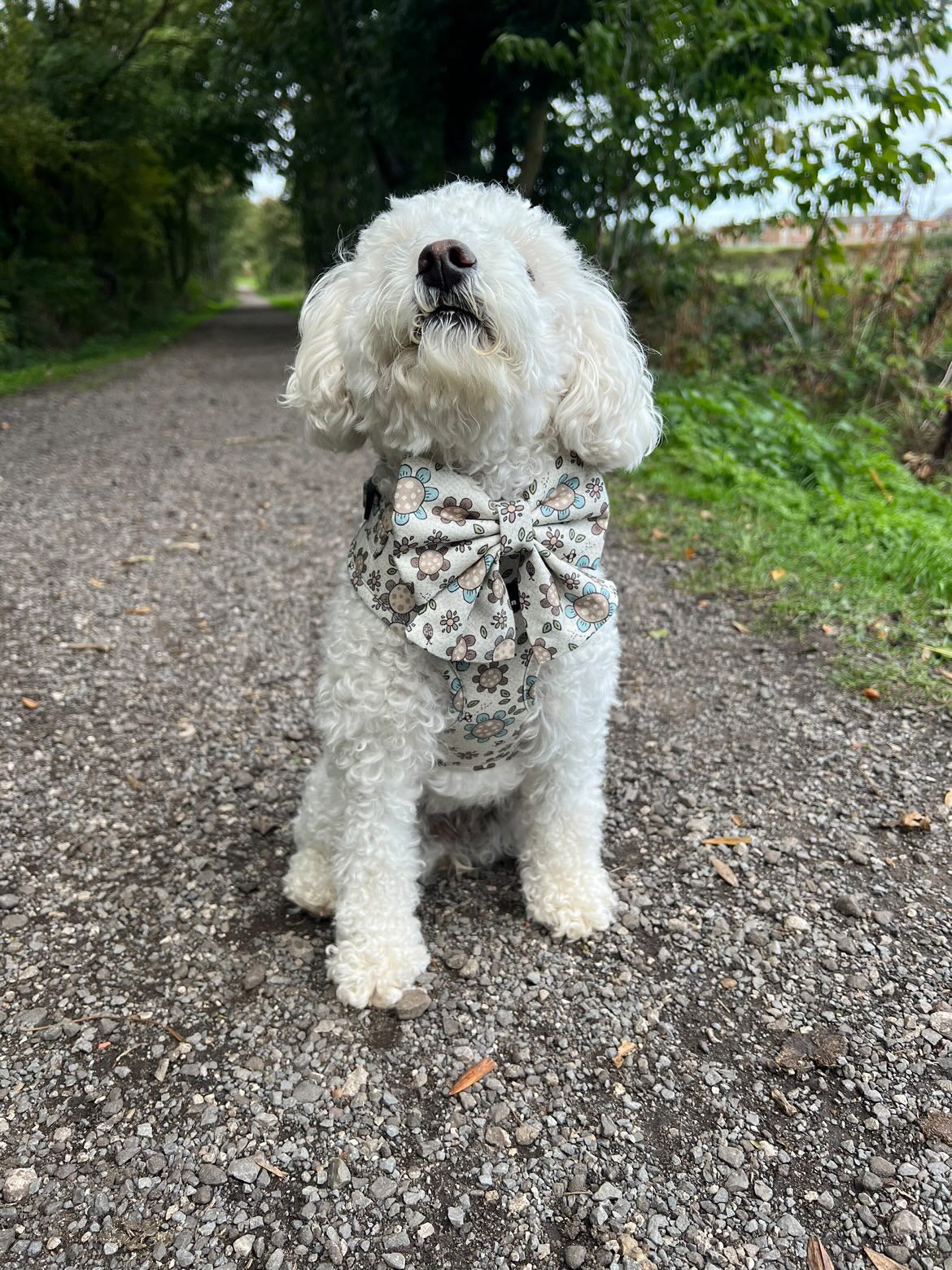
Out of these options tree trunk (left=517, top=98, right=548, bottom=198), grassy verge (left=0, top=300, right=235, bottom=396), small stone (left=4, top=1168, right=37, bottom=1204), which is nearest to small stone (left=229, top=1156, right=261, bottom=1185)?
small stone (left=4, top=1168, right=37, bottom=1204)

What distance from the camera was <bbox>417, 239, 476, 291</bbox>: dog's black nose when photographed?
195 cm

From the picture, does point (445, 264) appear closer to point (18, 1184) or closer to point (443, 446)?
point (443, 446)

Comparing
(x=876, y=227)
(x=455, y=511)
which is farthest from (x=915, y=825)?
(x=876, y=227)

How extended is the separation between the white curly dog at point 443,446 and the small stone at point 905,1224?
108 cm

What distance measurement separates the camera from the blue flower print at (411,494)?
2150 millimetres

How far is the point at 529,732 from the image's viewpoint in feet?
8.30

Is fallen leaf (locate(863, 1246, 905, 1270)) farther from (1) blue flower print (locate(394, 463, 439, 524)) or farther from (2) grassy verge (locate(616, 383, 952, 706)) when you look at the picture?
(2) grassy verge (locate(616, 383, 952, 706))

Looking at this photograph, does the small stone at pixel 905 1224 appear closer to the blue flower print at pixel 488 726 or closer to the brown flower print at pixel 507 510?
the blue flower print at pixel 488 726

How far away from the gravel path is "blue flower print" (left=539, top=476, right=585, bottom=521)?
139cm

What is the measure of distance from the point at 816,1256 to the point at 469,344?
7.05ft

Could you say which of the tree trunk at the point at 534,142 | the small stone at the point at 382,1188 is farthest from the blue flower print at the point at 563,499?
the tree trunk at the point at 534,142

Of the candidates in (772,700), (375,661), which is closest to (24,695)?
(375,661)

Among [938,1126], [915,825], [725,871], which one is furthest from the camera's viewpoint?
[915,825]

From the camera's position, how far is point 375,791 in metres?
2.41
